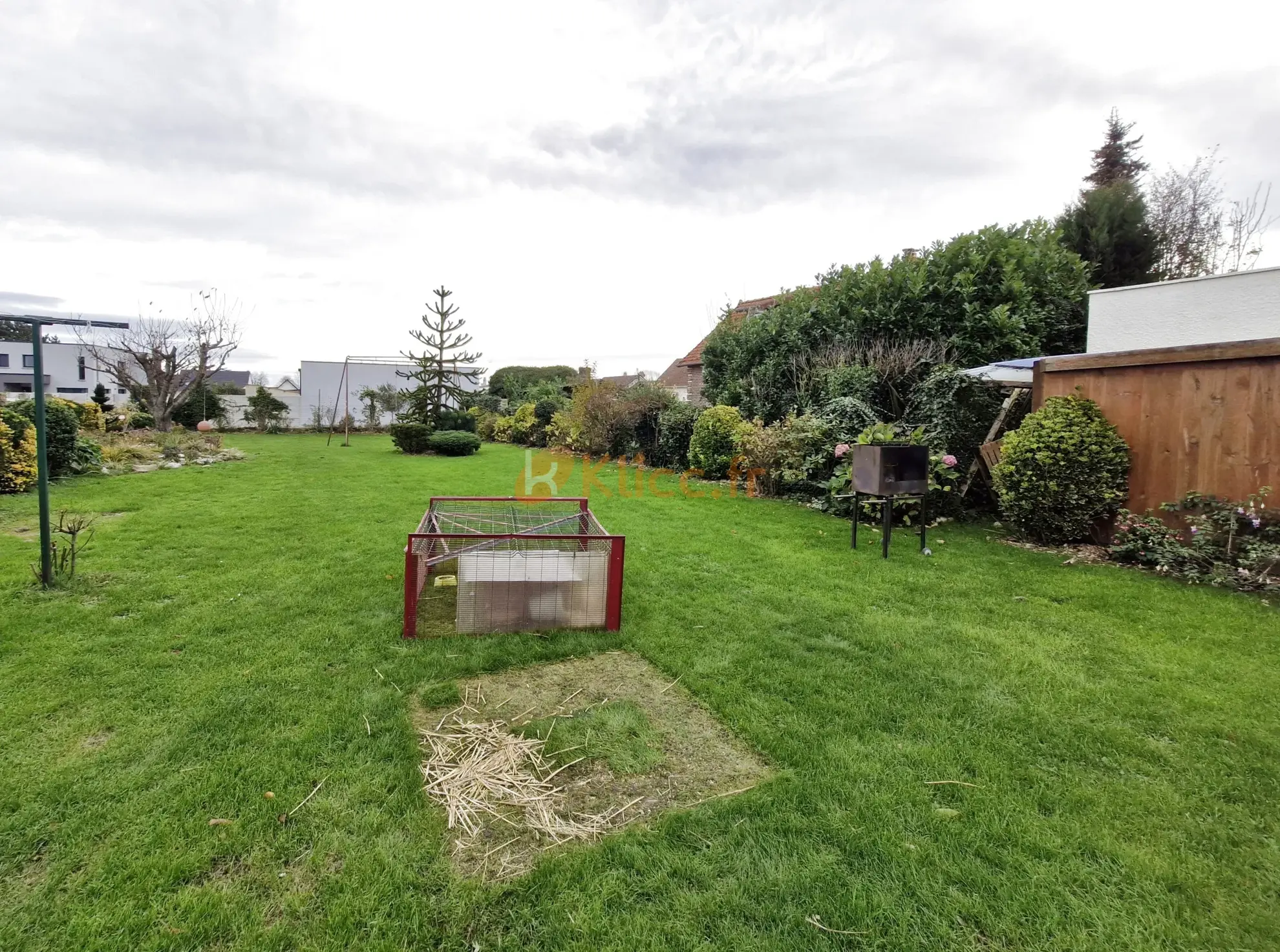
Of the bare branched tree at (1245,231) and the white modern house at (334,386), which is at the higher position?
the bare branched tree at (1245,231)


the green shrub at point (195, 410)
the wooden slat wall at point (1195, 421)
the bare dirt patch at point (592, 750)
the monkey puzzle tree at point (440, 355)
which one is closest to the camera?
the bare dirt patch at point (592, 750)

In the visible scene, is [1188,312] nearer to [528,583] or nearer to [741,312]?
[528,583]

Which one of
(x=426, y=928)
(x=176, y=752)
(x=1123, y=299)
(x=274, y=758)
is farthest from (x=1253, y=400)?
(x=176, y=752)

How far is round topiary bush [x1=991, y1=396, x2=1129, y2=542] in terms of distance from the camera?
18.1 ft

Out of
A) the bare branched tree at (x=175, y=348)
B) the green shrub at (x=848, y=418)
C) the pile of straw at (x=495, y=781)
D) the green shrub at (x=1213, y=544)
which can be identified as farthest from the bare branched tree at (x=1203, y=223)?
the bare branched tree at (x=175, y=348)

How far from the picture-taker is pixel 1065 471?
18.4 ft

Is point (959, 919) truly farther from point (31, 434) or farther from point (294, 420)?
point (294, 420)

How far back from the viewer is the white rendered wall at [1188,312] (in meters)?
5.27

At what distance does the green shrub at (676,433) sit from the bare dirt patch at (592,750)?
9341 millimetres

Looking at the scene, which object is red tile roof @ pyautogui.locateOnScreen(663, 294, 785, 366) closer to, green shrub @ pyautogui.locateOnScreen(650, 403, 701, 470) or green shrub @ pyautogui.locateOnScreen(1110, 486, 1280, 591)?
green shrub @ pyautogui.locateOnScreen(650, 403, 701, 470)

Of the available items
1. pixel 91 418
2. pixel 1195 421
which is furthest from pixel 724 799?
pixel 91 418

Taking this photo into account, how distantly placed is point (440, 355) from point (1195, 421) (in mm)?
19539

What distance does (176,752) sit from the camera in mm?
2271

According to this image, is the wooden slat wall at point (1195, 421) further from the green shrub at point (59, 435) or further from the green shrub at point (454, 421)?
the green shrub at point (454, 421)
